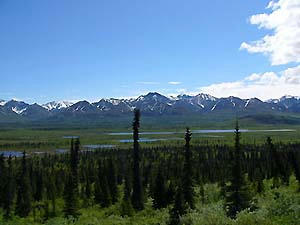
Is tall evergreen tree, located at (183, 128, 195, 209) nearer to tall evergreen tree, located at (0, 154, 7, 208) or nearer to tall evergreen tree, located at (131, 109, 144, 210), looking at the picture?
tall evergreen tree, located at (131, 109, 144, 210)

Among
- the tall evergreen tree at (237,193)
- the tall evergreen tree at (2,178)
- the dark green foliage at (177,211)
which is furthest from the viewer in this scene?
the tall evergreen tree at (2,178)

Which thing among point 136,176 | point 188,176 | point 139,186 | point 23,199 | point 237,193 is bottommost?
point 23,199

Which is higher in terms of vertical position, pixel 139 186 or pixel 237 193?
pixel 237 193

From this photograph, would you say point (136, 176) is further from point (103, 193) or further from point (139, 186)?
point (103, 193)

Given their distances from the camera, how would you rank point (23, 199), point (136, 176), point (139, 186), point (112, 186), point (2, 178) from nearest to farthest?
point (136, 176) < point (139, 186) < point (23, 199) < point (112, 186) < point (2, 178)

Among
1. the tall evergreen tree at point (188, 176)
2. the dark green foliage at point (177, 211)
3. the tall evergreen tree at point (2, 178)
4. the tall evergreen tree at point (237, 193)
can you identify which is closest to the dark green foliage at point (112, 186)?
the tall evergreen tree at point (2, 178)

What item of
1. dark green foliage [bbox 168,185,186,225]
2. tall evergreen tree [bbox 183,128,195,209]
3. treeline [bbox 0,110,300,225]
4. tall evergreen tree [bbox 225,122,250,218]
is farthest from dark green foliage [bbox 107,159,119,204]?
dark green foliage [bbox 168,185,186,225]

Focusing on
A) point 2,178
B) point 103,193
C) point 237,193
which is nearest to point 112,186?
point 103,193

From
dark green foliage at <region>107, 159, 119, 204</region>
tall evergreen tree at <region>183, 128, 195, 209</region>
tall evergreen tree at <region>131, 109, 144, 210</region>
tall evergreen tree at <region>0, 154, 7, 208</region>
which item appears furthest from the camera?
tall evergreen tree at <region>0, 154, 7, 208</region>

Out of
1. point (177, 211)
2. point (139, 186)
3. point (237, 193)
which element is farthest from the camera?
point (139, 186)

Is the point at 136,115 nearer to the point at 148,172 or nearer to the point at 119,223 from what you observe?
the point at 119,223

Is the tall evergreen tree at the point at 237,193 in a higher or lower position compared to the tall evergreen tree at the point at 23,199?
higher

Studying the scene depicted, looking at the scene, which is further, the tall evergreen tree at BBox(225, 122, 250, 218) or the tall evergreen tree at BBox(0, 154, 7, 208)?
the tall evergreen tree at BBox(0, 154, 7, 208)

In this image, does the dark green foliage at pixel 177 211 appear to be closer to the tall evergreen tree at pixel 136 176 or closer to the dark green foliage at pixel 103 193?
the tall evergreen tree at pixel 136 176
